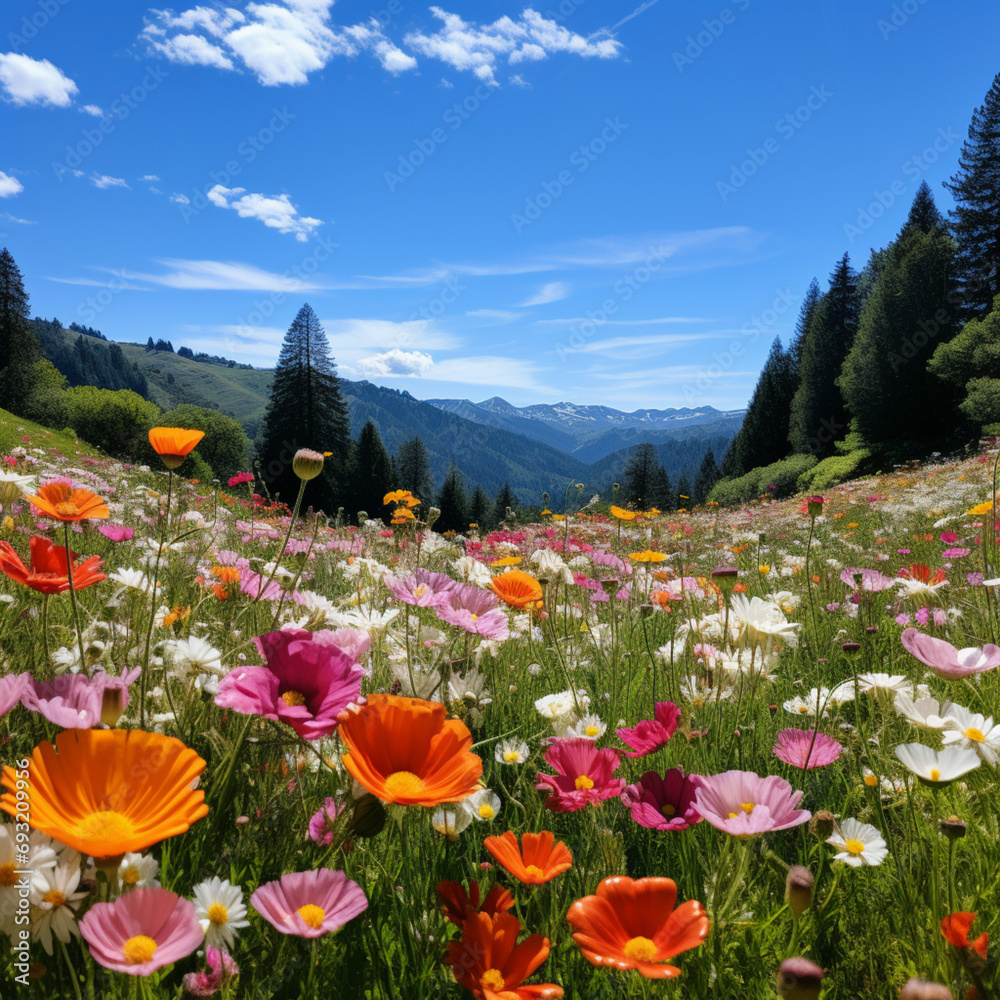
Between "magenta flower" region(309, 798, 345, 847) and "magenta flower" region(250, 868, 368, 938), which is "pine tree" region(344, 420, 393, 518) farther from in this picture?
"magenta flower" region(250, 868, 368, 938)

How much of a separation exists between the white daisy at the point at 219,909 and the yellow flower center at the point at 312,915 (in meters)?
0.12

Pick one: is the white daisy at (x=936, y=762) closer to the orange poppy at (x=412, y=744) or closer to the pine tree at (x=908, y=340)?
the orange poppy at (x=412, y=744)

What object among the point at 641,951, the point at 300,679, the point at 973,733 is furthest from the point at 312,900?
the point at 973,733

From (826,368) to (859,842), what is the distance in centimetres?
4003

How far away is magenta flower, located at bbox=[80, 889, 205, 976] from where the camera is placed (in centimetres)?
53

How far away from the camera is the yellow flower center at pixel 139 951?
0.53 m

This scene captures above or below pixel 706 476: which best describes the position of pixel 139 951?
below

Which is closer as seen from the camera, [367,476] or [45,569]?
[45,569]

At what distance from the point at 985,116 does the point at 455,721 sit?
122 feet

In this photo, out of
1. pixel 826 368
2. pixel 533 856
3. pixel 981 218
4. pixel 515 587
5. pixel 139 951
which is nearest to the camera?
pixel 139 951

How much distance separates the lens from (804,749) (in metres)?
1.27

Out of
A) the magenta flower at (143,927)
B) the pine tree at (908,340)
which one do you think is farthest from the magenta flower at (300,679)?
the pine tree at (908,340)

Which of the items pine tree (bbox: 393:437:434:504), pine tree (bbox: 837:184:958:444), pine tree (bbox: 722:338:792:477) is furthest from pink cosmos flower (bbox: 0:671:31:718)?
pine tree (bbox: 393:437:434:504)

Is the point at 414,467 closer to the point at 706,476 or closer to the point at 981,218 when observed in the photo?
the point at 706,476
